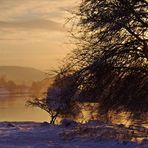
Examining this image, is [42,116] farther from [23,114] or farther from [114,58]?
[114,58]

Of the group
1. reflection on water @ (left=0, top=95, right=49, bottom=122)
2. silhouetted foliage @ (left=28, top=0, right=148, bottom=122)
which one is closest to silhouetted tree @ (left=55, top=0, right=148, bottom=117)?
silhouetted foliage @ (left=28, top=0, right=148, bottom=122)

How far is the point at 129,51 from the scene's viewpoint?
17250mm

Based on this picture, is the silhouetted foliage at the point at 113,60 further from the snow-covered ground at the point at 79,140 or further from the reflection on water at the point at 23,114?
the reflection on water at the point at 23,114

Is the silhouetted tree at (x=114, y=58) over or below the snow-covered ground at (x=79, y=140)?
over

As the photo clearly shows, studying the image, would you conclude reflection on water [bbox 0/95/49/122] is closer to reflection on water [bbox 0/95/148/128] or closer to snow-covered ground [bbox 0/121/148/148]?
reflection on water [bbox 0/95/148/128]

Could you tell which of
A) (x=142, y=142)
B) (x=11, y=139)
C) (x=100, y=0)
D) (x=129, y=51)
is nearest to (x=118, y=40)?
(x=129, y=51)

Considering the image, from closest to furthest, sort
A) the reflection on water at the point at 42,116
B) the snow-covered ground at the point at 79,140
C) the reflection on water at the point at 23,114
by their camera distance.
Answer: the snow-covered ground at the point at 79,140
the reflection on water at the point at 42,116
the reflection on water at the point at 23,114

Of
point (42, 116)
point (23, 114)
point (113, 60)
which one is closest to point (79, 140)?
point (113, 60)

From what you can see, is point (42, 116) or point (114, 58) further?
point (42, 116)

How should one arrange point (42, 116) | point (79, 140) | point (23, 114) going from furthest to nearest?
1. point (23, 114)
2. point (42, 116)
3. point (79, 140)

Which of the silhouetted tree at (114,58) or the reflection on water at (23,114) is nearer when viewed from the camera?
the silhouetted tree at (114,58)

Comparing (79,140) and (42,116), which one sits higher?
(42,116)

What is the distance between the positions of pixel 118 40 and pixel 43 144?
16.1 ft

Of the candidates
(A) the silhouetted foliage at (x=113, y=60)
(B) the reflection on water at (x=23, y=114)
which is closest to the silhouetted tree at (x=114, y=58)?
(A) the silhouetted foliage at (x=113, y=60)
